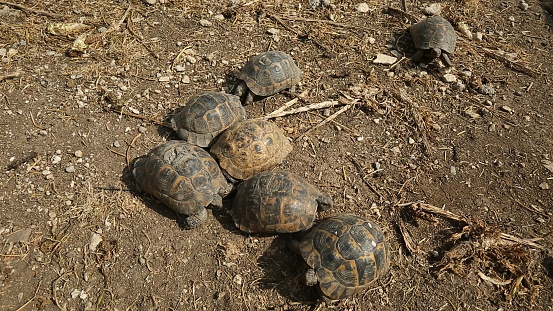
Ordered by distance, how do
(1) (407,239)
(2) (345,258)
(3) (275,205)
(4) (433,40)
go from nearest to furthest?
(2) (345,258), (3) (275,205), (1) (407,239), (4) (433,40)

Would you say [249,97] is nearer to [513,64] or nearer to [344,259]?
[344,259]

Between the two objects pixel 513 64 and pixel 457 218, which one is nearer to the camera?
pixel 457 218

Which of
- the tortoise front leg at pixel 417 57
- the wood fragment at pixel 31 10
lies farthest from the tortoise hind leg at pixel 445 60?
the wood fragment at pixel 31 10

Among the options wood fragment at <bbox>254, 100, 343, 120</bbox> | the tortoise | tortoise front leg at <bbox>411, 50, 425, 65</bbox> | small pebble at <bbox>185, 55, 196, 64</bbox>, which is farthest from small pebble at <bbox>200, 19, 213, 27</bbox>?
tortoise front leg at <bbox>411, 50, 425, 65</bbox>

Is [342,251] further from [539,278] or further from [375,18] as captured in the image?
[375,18]

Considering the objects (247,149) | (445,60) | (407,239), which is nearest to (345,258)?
(407,239)

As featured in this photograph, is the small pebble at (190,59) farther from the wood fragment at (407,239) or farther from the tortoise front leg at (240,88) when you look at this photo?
the wood fragment at (407,239)
